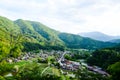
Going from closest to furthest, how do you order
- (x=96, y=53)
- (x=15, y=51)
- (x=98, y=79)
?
(x=98, y=79), (x=15, y=51), (x=96, y=53)

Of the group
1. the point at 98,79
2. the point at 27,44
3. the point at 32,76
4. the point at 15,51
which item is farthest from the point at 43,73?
the point at 27,44

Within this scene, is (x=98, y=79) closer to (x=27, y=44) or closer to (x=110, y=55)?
(x=110, y=55)

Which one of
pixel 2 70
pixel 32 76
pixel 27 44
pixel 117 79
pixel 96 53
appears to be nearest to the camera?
pixel 117 79

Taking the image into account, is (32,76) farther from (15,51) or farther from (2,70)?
(15,51)

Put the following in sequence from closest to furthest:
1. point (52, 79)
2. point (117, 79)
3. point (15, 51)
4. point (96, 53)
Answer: point (117, 79) → point (52, 79) → point (15, 51) → point (96, 53)

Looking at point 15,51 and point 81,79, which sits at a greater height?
point 15,51

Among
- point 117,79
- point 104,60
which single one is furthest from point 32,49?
point 117,79

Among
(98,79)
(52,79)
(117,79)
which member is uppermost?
(117,79)

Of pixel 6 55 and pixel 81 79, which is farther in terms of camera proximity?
pixel 6 55

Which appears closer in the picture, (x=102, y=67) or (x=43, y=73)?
(x=43, y=73)
